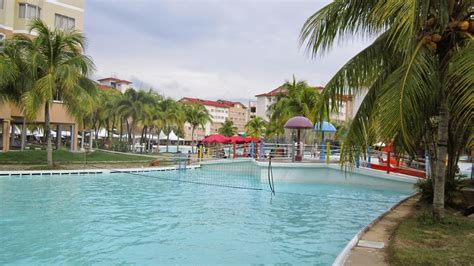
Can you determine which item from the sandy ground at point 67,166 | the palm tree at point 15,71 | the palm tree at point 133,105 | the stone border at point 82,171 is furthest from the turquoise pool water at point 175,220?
the palm tree at point 133,105

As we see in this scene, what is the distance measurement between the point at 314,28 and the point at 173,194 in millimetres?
10003

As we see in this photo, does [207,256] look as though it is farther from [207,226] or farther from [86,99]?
[86,99]

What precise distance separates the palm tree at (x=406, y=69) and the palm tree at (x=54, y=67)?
640 inches

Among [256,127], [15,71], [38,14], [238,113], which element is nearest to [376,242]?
[15,71]

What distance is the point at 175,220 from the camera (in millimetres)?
11547

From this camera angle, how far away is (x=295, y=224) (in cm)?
1154

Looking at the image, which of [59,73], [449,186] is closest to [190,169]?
[59,73]

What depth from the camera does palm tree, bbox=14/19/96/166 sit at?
20938mm

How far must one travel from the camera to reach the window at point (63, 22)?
31531 mm

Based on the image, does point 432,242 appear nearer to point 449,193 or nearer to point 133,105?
point 449,193

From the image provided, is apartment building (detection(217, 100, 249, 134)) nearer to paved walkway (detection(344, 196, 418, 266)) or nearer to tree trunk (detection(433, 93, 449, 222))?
paved walkway (detection(344, 196, 418, 266))

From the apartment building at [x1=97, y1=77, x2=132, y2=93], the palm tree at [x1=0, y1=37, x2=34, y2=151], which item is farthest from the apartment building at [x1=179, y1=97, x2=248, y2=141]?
the palm tree at [x1=0, y1=37, x2=34, y2=151]

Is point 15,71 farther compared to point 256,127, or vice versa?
point 256,127

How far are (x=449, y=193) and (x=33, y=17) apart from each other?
2899 cm
